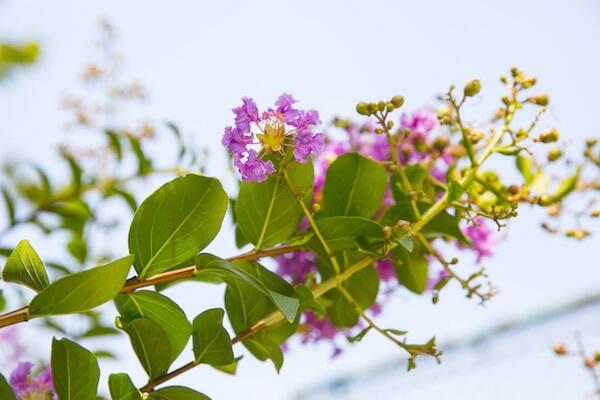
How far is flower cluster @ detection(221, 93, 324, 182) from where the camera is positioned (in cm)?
61

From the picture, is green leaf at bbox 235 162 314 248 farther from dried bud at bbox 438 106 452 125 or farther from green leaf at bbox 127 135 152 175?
green leaf at bbox 127 135 152 175

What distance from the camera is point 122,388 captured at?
0.57m

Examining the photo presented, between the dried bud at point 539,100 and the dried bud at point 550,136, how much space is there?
0.19 ft

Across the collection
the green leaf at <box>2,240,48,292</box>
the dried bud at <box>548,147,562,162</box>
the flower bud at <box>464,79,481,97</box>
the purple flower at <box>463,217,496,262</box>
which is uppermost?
the flower bud at <box>464,79,481,97</box>

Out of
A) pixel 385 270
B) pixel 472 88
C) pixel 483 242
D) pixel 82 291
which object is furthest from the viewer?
pixel 483 242

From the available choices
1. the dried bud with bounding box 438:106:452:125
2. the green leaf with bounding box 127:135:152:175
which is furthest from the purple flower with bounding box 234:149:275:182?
the green leaf with bounding box 127:135:152:175

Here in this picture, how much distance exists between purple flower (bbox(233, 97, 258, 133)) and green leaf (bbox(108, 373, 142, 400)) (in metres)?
0.23

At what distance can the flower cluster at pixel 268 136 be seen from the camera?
1.99 feet

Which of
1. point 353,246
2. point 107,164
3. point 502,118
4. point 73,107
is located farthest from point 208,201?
point 73,107

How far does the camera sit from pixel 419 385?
3.09m

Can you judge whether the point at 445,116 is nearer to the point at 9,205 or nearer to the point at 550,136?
the point at 550,136

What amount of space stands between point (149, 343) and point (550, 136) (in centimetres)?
44

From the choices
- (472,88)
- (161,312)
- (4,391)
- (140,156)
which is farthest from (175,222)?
(140,156)

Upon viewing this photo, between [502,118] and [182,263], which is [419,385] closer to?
[502,118]
